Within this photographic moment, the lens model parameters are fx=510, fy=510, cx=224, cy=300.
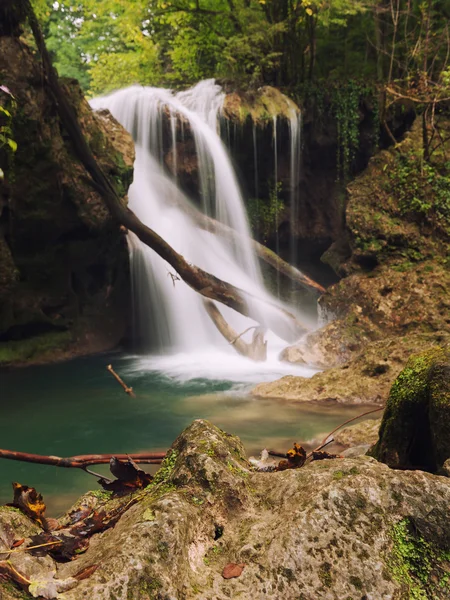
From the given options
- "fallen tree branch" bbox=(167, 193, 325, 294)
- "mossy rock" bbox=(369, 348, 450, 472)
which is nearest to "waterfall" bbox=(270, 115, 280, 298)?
"fallen tree branch" bbox=(167, 193, 325, 294)

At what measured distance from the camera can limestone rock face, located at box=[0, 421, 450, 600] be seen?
4.93 feet

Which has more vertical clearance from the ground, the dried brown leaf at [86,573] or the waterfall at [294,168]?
the waterfall at [294,168]

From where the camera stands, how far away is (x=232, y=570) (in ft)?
5.23

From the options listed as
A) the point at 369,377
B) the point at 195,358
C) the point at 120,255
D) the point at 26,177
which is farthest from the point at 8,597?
the point at 120,255

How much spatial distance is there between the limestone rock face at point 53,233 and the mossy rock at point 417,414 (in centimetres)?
703

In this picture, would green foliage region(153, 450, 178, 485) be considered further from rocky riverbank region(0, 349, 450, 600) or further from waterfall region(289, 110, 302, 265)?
waterfall region(289, 110, 302, 265)

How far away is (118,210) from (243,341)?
3695 mm

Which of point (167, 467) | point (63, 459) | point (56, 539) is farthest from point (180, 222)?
point (56, 539)

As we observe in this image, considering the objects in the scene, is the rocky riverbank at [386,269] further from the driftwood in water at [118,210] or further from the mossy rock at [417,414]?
the mossy rock at [417,414]

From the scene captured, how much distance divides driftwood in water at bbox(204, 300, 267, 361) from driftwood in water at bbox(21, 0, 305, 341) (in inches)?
19.0

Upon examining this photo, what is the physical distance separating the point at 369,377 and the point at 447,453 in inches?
195

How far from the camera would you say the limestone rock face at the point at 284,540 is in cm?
150

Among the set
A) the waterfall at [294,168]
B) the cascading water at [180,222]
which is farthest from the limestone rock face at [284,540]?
the waterfall at [294,168]

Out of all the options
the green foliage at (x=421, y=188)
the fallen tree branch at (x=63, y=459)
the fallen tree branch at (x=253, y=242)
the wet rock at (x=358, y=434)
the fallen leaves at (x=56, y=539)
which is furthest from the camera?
the fallen tree branch at (x=253, y=242)
